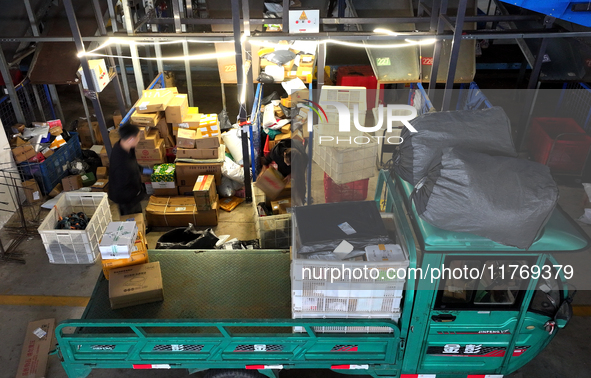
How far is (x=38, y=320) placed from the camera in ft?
18.7

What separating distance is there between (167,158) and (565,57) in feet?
26.6

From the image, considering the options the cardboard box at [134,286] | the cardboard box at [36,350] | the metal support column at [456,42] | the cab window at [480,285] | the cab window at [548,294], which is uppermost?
the metal support column at [456,42]

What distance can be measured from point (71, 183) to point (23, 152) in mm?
901

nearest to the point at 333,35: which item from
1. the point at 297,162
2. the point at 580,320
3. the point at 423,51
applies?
the point at 297,162

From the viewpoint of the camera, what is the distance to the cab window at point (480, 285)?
3.49 metres

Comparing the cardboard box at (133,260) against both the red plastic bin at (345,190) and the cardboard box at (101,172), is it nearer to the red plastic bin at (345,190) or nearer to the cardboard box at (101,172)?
the red plastic bin at (345,190)

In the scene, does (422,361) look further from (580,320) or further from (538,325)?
(580,320)

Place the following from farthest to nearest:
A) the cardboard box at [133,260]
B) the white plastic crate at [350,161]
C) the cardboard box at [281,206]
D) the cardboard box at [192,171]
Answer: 1. the cardboard box at [192,171]
2. the cardboard box at [281,206]
3. the white plastic crate at [350,161]
4. the cardboard box at [133,260]

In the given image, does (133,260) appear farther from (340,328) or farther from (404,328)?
(404,328)

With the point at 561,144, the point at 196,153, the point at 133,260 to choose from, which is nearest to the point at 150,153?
the point at 196,153

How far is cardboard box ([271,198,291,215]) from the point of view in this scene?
6.81 m

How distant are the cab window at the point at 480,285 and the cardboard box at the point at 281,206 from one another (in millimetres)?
3499

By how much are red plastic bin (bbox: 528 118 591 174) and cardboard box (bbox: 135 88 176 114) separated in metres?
6.81

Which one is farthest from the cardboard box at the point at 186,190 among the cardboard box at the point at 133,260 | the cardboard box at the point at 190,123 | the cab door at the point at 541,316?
the cab door at the point at 541,316
